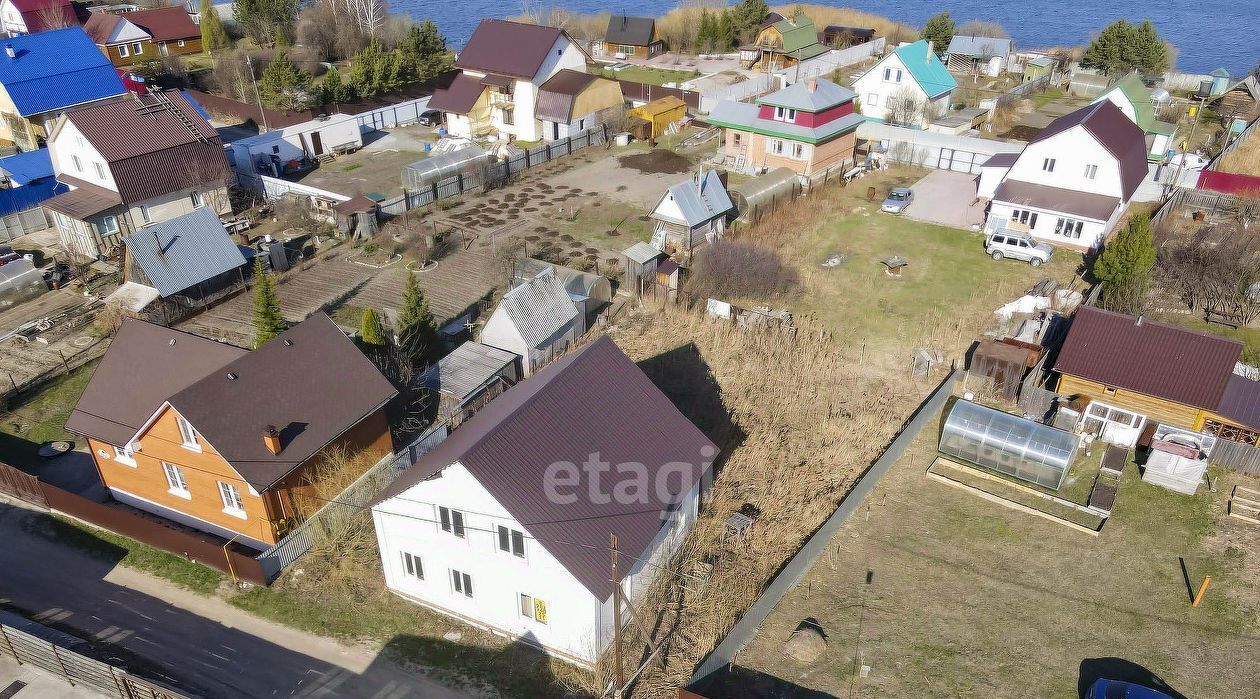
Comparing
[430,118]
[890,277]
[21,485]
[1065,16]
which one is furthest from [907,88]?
[1065,16]

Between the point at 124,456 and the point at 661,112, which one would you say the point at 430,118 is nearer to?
the point at 661,112

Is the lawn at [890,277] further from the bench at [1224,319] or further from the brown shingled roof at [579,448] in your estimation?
the brown shingled roof at [579,448]

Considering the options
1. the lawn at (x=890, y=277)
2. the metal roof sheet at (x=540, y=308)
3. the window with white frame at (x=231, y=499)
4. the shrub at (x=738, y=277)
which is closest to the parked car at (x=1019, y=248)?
the lawn at (x=890, y=277)

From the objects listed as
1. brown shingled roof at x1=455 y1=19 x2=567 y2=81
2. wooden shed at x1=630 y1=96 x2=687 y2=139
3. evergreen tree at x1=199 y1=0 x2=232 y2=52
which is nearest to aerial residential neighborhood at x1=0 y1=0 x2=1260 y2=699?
brown shingled roof at x1=455 y1=19 x2=567 y2=81

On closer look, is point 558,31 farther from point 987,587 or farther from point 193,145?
point 987,587

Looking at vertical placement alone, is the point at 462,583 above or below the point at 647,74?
below
